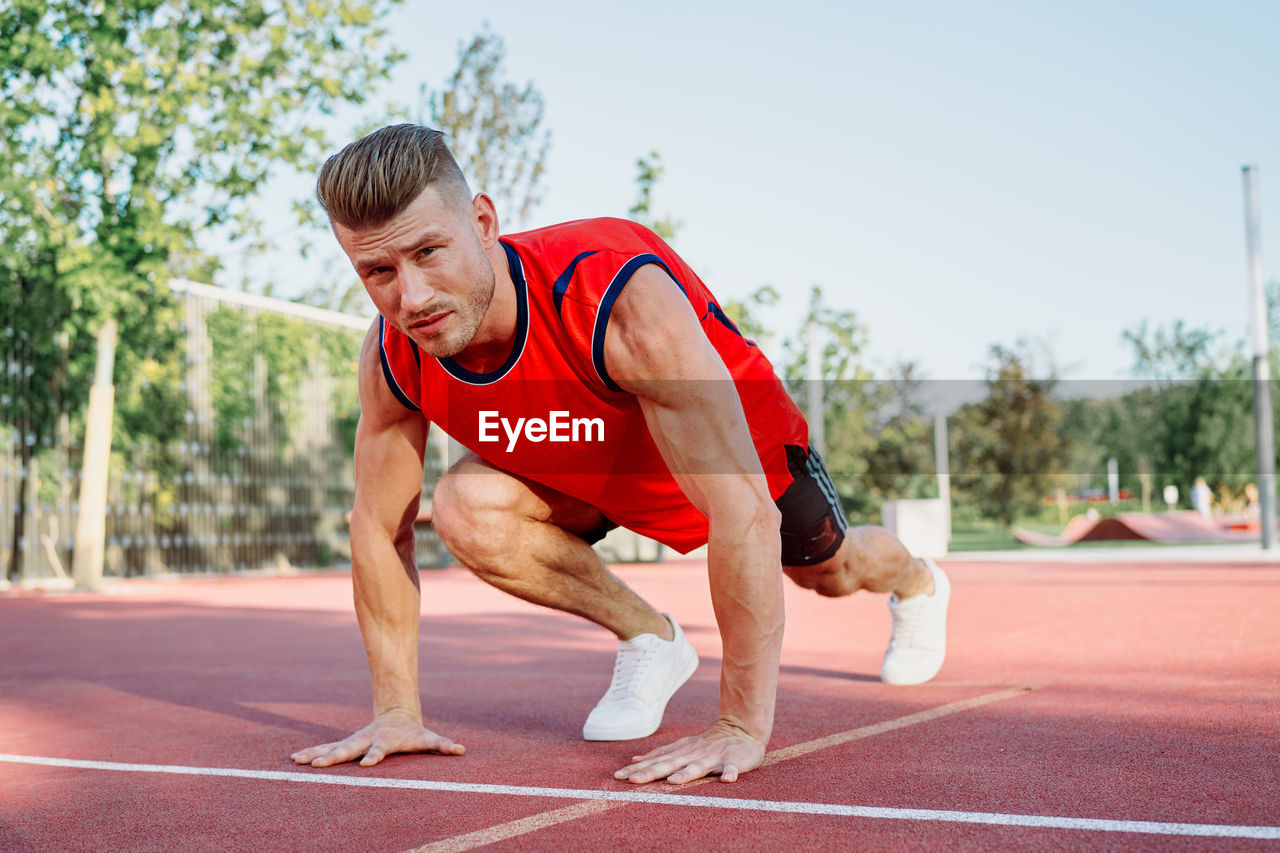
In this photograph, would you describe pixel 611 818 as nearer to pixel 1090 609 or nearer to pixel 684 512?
pixel 684 512

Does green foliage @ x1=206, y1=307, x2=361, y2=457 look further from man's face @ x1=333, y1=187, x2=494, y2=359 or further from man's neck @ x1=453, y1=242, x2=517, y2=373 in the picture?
man's face @ x1=333, y1=187, x2=494, y2=359

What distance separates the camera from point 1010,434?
109 feet

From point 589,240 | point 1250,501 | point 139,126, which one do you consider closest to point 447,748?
point 589,240

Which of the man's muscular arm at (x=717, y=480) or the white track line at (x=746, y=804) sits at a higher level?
the man's muscular arm at (x=717, y=480)

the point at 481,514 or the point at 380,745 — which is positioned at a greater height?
the point at 481,514

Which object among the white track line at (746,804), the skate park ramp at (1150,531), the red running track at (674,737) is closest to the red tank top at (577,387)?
the red running track at (674,737)

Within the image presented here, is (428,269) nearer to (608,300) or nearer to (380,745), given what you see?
(608,300)

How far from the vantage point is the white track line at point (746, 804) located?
2.04 meters

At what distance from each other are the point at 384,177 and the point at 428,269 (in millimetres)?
229

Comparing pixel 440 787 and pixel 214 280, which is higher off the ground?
pixel 214 280

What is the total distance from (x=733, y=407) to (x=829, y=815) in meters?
0.93

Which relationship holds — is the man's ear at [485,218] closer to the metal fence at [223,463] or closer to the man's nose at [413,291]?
the man's nose at [413,291]

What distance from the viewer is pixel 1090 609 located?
756cm

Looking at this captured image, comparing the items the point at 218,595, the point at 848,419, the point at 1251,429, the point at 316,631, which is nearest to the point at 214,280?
the point at 218,595
